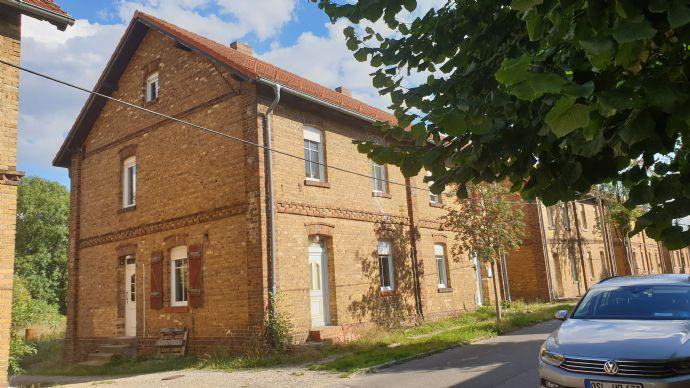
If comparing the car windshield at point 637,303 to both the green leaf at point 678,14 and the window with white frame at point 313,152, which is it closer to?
the green leaf at point 678,14

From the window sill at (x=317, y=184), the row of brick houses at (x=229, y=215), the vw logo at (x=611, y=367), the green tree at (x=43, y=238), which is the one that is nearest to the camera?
the vw logo at (x=611, y=367)

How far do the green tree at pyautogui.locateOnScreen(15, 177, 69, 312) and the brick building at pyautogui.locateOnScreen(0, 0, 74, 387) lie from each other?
Result: 1408 inches

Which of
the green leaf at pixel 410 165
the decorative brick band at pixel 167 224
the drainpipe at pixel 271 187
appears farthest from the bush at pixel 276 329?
the green leaf at pixel 410 165

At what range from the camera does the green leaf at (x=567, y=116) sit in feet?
5.80

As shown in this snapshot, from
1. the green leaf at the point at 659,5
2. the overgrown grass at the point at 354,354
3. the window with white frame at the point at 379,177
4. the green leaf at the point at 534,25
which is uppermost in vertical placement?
the window with white frame at the point at 379,177

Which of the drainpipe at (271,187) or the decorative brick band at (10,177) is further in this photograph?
the drainpipe at (271,187)

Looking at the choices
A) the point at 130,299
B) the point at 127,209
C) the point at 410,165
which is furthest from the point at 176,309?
the point at 410,165

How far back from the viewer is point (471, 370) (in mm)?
9773

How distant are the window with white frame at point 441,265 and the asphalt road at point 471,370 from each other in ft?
21.4

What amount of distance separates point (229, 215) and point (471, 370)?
735cm

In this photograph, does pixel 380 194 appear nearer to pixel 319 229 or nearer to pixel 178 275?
pixel 319 229

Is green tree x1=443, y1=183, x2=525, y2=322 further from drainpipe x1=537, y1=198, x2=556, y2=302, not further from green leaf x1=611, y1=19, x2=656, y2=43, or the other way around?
green leaf x1=611, y1=19, x2=656, y2=43

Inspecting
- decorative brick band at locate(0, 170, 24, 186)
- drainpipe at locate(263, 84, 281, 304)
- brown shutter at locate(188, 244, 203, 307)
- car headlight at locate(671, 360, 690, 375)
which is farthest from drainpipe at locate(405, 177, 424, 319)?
car headlight at locate(671, 360, 690, 375)

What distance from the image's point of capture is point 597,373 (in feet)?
16.7
